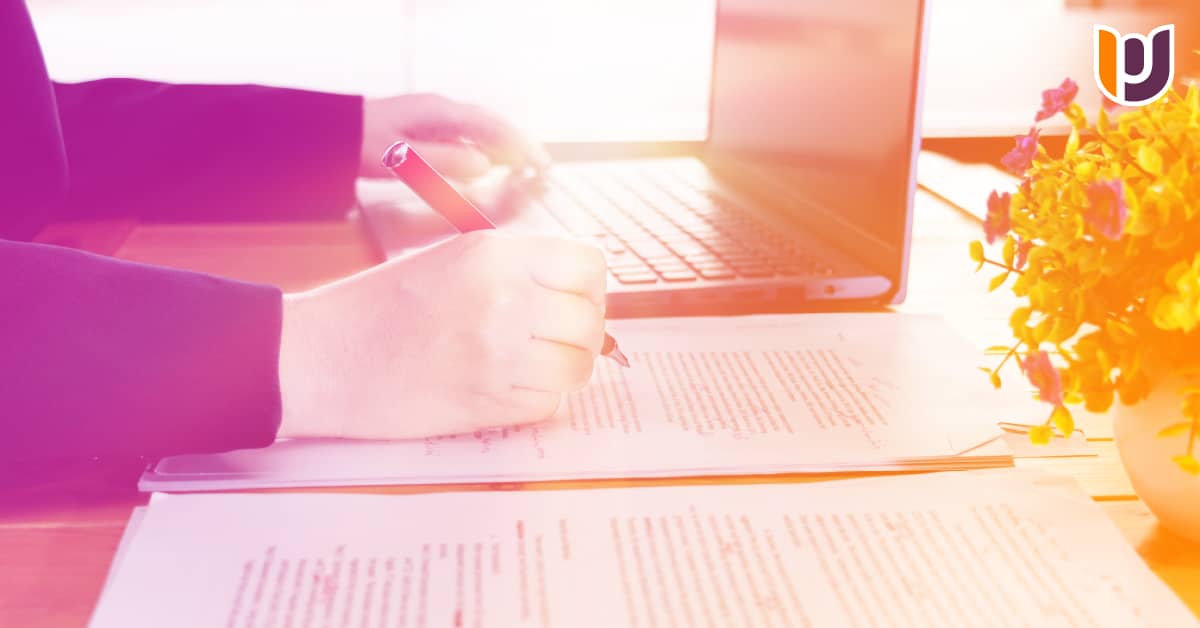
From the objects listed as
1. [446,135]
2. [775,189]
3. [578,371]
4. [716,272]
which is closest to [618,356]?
[578,371]

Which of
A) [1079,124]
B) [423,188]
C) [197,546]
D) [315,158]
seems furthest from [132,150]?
[1079,124]

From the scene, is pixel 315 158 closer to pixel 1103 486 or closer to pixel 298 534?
pixel 298 534

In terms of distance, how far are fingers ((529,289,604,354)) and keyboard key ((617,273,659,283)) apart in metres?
0.23

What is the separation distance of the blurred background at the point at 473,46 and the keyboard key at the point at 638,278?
1151 mm

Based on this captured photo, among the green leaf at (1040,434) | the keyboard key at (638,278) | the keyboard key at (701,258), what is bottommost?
the keyboard key at (638,278)

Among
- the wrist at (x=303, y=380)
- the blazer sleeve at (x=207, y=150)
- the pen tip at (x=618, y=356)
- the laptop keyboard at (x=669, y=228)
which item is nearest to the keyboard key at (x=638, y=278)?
the laptop keyboard at (x=669, y=228)

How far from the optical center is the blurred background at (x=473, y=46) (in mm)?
2004

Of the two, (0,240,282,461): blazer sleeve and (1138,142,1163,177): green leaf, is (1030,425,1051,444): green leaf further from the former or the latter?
(0,240,282,461): blazer sleeve

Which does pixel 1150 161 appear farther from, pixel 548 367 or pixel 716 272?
pixel 716 272

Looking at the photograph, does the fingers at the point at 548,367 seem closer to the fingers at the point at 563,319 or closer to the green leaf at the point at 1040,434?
the fingers at the point at 563,319

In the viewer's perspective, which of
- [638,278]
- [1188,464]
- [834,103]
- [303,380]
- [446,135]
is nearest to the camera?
[1188,464]

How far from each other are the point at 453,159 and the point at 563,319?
58 cm

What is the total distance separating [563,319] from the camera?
1.94 feet

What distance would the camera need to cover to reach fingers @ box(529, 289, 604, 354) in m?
0.59
